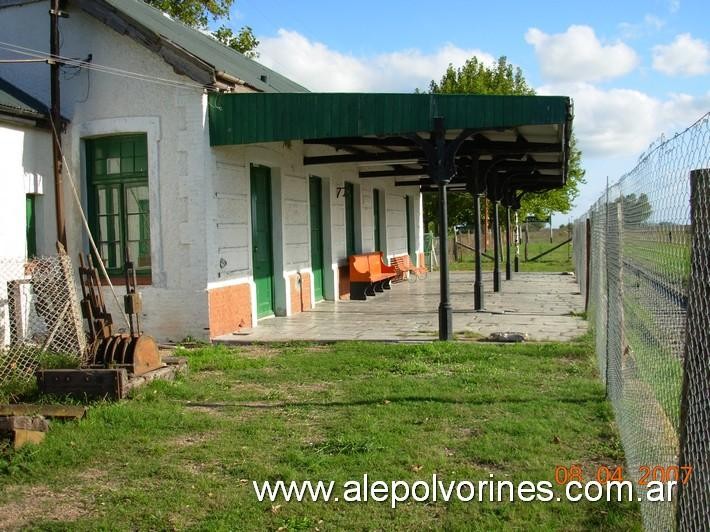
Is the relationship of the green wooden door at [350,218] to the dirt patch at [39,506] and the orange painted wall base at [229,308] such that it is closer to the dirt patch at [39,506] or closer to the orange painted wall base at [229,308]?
the orange painted wall base at [229,308]

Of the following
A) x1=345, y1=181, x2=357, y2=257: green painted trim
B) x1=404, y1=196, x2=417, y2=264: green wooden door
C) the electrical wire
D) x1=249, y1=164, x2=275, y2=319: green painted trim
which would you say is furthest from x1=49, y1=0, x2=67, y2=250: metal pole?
x1=404, y1=196, x2=417, y2=264: green wooden door

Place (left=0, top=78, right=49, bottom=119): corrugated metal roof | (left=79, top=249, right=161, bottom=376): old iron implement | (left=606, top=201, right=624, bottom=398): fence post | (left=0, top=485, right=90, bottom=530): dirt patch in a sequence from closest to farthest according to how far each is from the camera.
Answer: (left=0, top=485, right=90, bottom=530): dirt patch → (left=606, top=201, right=624, bottom=398): fence post → (left=79, top=249, right=161, bottom=376): old iron implement → (left=0, top=78, right=49, bottom=119): corrugated metal roof

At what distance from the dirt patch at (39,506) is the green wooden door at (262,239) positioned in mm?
7969

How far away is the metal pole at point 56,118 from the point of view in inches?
410

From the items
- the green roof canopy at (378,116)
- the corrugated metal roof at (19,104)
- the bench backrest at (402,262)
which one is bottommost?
the bench backrest at (402,262)

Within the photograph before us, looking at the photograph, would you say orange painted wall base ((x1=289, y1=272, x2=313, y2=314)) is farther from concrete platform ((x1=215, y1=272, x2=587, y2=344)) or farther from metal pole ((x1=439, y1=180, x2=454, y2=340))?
metal pole ((x1=439, y1=180, x2=454, y2=340))

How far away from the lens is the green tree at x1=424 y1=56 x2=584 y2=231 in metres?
36.3

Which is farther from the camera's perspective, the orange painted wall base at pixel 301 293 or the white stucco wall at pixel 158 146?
the orange painted wall base at pixel 301 293

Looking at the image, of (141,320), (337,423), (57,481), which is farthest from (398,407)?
(141,320)

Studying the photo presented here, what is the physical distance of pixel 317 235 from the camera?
15.8m

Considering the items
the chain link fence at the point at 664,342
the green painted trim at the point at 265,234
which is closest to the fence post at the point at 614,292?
the chain link fence at the point at 664,342

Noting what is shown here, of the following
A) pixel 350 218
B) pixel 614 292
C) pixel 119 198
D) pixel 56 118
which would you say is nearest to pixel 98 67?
pixel 56 118

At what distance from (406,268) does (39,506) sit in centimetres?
1617

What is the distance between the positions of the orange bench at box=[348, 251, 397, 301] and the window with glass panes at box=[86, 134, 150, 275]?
6157 millimetres
